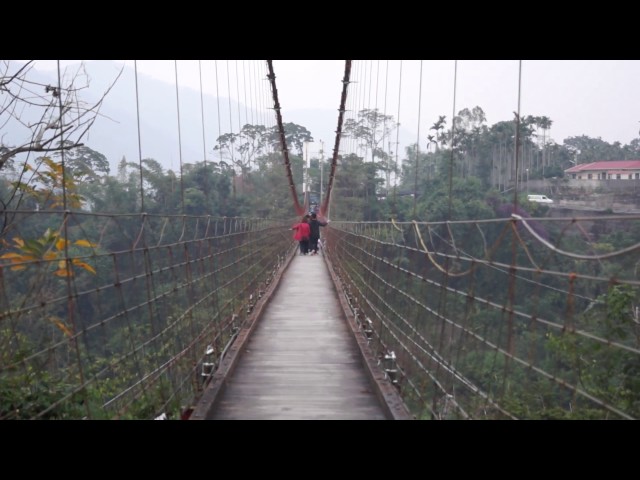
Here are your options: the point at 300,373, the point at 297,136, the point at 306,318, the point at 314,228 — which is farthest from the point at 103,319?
the point at 297,136

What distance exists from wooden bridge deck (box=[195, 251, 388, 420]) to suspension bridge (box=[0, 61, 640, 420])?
0.02m

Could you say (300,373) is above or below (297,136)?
below

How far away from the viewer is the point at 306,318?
609cm

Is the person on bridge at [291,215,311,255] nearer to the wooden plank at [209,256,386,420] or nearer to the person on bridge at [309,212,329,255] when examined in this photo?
the person on bridge at [309,212,329,255]

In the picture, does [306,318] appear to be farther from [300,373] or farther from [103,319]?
[103,319]

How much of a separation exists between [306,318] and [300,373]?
6.38 feet

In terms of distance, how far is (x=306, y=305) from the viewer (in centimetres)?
688

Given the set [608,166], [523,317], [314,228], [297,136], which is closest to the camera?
[523,317]

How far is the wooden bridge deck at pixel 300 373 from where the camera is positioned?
337 centimetres

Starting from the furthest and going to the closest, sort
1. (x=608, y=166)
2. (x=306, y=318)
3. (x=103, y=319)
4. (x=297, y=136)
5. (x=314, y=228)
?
1. (x=297, y=136)
2. (x=314, y=228)
3. (x=306, y=318)
4. (x=608, y=166)
5. (x=103, y=319)

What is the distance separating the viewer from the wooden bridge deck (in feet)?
11.1

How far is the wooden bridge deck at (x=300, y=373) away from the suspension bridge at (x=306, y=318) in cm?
2
